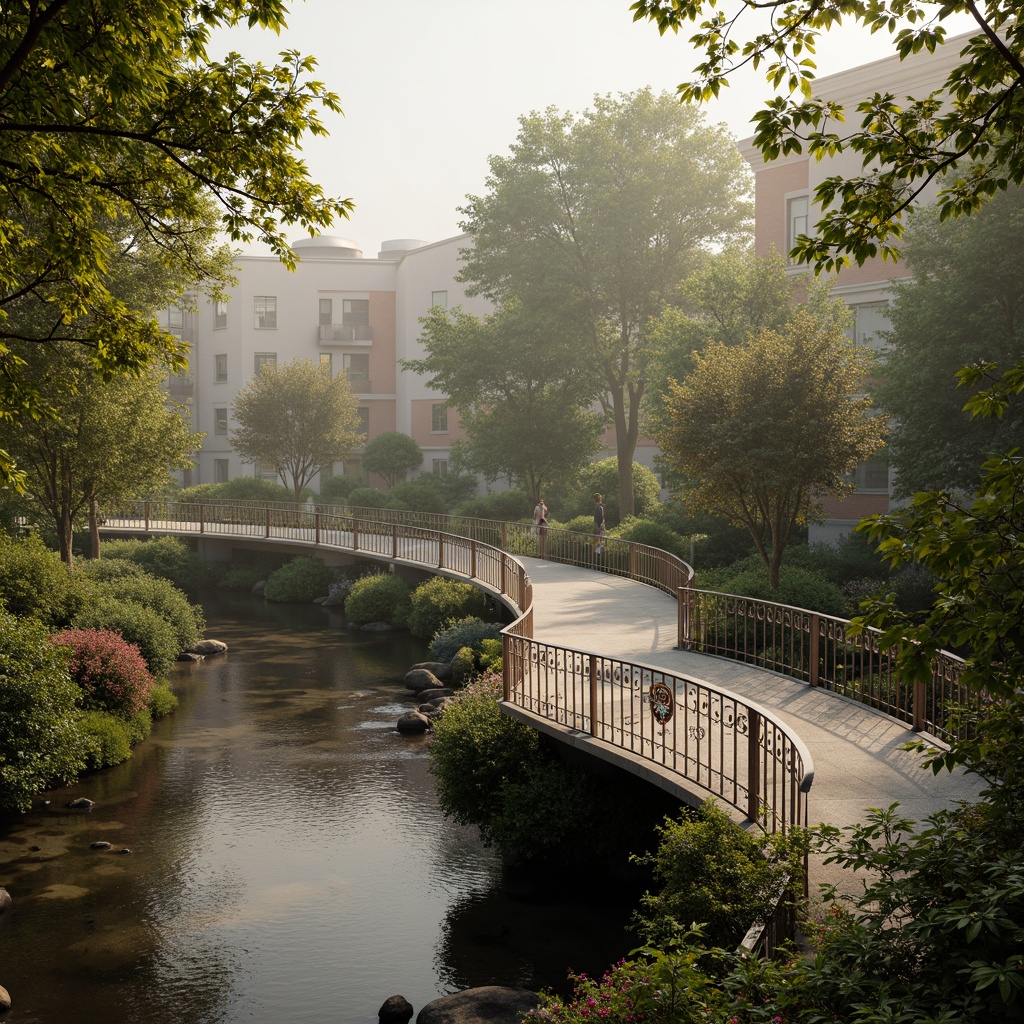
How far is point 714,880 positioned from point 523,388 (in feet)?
98.1

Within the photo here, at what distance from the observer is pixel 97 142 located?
993 centimetres

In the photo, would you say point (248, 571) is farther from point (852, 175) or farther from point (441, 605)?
point (852, 175)

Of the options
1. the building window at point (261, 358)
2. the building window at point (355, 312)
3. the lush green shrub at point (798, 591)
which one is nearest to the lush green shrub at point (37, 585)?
the lush green shrub at point (798, 591)

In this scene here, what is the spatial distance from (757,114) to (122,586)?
20.2m

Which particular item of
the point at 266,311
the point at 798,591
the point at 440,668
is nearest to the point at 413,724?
the point at 440,668

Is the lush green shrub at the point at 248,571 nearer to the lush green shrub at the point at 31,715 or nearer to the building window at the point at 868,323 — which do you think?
the building window at the point at 868,323

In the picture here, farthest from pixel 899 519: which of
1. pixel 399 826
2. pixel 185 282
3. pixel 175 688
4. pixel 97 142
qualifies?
pixel 185 282

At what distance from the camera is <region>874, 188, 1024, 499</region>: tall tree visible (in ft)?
74.3

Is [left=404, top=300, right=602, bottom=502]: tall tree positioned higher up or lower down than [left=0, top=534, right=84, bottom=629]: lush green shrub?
higher up

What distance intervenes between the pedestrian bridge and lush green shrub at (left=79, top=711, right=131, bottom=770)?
7184 millimetres

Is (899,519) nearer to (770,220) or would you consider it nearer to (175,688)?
(175,688)

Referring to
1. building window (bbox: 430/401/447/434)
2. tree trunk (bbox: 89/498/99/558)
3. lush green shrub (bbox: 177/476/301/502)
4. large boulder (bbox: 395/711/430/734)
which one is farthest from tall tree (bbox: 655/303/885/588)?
building window (bbox: 430/401/447/434)

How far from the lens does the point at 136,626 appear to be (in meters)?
21.1

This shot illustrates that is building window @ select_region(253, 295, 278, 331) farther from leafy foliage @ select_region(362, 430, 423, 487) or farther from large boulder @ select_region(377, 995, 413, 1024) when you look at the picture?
large boulder @ select_region(377, 995, 413, 1024)
